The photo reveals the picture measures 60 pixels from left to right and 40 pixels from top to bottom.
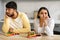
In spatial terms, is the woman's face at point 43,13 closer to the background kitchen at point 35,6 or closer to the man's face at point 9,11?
the man's face at point 9,11

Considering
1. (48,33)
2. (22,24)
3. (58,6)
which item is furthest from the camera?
(58,6)

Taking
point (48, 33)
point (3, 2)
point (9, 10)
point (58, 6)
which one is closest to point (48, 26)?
point (48, 33)

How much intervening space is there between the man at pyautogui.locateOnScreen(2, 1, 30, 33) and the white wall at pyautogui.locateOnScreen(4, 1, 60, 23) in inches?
60.7

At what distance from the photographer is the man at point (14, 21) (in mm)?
2365

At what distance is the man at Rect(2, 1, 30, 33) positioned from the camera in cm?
236

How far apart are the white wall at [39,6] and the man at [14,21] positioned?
5.06 ft

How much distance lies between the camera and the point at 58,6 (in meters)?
3.99

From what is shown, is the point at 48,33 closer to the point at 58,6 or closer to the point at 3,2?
the point at 58,6

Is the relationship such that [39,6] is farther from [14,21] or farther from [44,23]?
[44,23]

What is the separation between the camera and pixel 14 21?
252cm

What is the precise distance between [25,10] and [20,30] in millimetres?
1775

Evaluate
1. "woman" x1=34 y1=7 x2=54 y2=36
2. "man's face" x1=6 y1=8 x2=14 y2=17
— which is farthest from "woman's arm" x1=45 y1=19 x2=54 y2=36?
"man's face" x1=6 y1=8 x2=14 y2=17

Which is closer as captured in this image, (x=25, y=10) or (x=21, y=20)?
(x=21, y=20)

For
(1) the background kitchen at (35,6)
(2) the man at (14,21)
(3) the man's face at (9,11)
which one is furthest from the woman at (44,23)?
(1) the background kitchen at (35,6)
